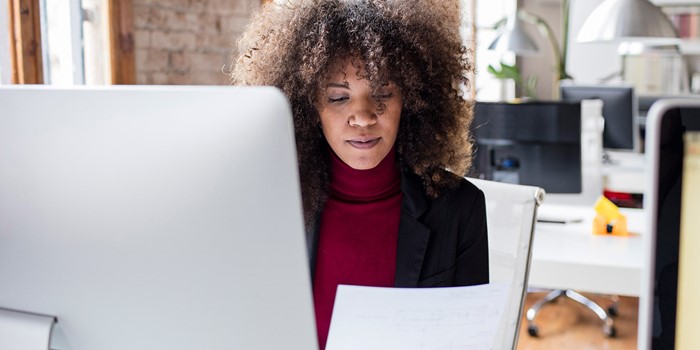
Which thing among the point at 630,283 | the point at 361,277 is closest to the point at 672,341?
the point at 361,277

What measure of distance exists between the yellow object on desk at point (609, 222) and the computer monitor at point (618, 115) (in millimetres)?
1510

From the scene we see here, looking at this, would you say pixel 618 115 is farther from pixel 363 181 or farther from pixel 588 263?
pixel 363 181

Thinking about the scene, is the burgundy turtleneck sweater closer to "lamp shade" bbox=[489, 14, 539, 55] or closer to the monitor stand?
the monitor stand

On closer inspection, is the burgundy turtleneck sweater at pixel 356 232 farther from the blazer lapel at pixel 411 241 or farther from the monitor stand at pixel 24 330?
the monitor stand at pixel 24 330

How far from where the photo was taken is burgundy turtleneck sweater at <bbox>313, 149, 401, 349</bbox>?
1157 millimetres

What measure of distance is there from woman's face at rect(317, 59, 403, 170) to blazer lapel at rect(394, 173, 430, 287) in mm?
90

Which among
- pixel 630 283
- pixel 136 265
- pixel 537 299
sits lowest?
pixel 537 299

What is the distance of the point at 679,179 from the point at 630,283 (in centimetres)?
164

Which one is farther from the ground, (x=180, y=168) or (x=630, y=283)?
(x=180, y=168)

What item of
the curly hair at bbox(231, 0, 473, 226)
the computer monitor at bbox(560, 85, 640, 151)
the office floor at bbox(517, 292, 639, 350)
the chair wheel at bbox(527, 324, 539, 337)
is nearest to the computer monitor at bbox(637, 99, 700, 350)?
the curly hair at bbox(231, 0, 473, 226)

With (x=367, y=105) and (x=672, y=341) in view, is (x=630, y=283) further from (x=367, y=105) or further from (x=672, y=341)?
(x=672, y=341)

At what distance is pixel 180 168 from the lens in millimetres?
554

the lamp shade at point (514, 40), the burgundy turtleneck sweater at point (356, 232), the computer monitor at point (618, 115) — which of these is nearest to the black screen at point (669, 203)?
the burgundy turtleneck sweater at point (356, 232)

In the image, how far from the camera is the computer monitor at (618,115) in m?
3.82
